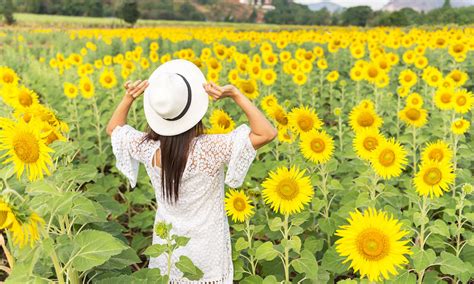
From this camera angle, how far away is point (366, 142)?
126 inches

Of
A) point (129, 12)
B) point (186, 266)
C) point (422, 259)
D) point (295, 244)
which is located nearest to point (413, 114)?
point (422, 259)

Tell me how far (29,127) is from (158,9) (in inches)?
1778

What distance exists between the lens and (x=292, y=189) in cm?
248

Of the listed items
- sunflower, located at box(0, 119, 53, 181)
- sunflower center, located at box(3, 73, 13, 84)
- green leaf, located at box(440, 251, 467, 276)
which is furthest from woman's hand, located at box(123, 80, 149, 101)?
sunflower center, located at box(3, 73, 13, 84)

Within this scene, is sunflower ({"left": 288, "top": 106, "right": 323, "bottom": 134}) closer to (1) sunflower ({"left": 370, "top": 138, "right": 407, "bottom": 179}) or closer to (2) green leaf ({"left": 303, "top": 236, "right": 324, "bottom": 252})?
(1) sunflower ({"left": 370, "top": 138, "right": 407, "bottom": 179})

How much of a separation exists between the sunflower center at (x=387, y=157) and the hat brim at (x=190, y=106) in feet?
3.85

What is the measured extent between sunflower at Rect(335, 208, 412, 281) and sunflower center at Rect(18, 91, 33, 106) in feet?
9.08

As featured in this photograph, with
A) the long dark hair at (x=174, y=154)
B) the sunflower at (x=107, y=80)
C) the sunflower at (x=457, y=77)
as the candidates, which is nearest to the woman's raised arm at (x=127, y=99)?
the long dark hair at (x=174, y=154)

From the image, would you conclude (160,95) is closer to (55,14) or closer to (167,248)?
(167,248)

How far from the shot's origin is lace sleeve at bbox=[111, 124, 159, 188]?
2.54 metres

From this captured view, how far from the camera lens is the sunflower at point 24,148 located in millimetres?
1961

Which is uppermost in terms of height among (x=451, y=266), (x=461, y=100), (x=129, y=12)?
(x=461, y=100)

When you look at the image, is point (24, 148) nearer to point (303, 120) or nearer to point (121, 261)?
point (121, 261)

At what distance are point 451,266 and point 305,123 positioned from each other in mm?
1310
